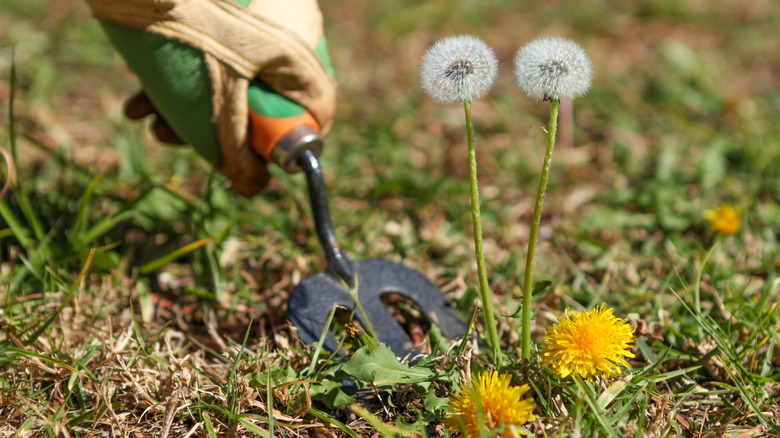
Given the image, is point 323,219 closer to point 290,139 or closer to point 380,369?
point 290,139

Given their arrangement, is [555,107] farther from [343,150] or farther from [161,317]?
[343,150]

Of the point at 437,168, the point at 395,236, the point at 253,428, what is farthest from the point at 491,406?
the point at 437,168

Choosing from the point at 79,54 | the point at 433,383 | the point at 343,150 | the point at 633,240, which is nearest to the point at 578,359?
the point at 433,383

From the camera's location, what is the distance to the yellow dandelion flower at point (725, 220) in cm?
201

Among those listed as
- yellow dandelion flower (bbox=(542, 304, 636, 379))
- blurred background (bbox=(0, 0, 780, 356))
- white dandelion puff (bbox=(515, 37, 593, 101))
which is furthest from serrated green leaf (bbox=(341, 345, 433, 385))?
white dandelion puff (bbox=(515, 37, 593, 101))

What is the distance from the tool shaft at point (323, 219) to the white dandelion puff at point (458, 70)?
0.49 meters

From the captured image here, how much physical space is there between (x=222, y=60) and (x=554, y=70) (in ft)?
2.59

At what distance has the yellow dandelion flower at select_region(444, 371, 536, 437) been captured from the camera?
3.82ft

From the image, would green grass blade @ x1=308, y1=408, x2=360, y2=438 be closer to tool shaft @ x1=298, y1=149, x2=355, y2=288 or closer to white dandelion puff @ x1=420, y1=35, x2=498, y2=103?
tool shaft @ x1=298, y1=149, x2=355, y2=288

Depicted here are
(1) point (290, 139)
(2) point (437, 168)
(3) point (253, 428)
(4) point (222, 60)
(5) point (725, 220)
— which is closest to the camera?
(3) point (253, 428)

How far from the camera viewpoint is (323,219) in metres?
1.66

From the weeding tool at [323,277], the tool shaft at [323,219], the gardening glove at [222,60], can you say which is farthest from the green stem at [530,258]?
the gardening glove at [222,60]

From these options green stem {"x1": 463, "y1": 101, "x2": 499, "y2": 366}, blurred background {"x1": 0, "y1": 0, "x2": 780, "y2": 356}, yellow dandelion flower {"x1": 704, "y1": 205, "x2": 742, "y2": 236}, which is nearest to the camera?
green stem {"x1": 463, "y1": 101, "x2": 499, "y2": 366}

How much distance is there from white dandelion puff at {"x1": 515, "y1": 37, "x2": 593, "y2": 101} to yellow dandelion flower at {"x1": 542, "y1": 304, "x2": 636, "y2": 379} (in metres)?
0.45
